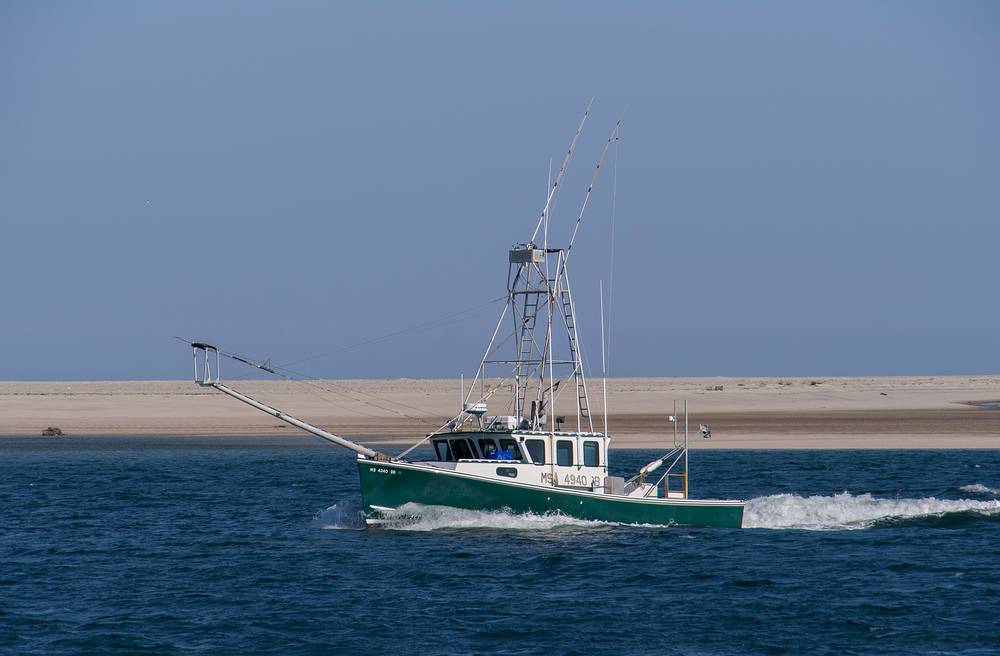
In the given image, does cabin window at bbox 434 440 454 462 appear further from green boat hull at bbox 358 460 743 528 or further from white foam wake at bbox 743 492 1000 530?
white foam wake at bbox 743 492 1000 530

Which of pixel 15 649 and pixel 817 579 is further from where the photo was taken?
pixel 817 579

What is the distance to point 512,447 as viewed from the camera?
31406 mm

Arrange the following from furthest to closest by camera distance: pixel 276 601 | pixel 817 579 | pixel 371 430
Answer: pixel 371 430
pixel 817 579
pixel 276 601

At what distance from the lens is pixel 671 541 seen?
30.3 meters

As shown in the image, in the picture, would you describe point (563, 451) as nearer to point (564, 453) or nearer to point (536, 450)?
point (564, 453)

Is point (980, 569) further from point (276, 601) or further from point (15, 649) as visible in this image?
point (15, 649)

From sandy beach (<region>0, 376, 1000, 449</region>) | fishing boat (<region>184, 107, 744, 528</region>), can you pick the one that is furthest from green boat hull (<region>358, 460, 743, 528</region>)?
sandy beach (<region>0, 376, 1000, 449</region>)

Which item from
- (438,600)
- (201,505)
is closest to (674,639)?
(438,600)

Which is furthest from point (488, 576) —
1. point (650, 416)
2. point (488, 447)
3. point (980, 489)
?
point (650, 416)

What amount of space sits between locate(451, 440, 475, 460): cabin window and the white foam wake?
778 cm

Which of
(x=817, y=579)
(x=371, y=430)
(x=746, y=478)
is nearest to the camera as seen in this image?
(x=817, y=579)

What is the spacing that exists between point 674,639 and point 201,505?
67.2 ft

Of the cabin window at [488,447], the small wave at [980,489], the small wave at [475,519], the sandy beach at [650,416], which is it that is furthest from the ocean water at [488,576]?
the sandy beach at [650,416]

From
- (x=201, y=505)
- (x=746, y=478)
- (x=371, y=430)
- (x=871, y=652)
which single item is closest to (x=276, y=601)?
(x=871, y=652)
